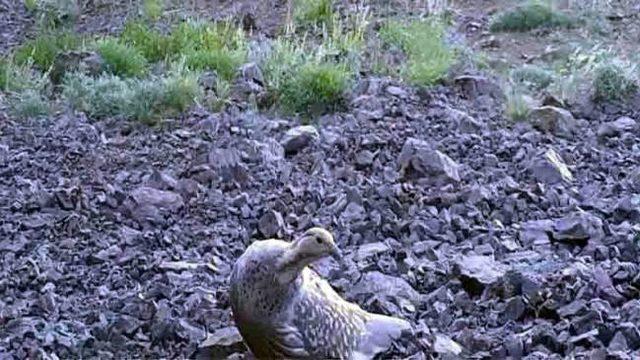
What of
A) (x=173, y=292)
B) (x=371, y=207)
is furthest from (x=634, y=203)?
(x=173, y=292)

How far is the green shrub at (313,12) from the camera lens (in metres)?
9.30

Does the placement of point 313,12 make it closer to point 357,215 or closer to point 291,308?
point 357,215

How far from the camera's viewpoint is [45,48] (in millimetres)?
8680

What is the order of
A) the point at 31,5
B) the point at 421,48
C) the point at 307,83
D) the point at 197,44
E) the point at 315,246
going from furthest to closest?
the point at 31,5, the point at 197,44, the point at 421,48, the point at 307,83, the point at 315,246

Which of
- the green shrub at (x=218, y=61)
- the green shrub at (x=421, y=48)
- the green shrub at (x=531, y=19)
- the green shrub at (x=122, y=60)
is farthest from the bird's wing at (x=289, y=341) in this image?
the green shrub at (x=531, y=19)

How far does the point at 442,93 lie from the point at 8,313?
3778 mm

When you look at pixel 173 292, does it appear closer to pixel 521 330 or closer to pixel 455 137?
pixel 521 330

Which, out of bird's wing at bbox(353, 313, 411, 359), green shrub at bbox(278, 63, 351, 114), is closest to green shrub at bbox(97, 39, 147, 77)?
green shrub at bbox(278, 63, 351, 114)

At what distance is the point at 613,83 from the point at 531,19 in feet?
6.59

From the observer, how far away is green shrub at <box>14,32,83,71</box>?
27.7ft

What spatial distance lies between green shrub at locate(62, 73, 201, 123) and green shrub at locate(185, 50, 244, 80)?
432 millimetres

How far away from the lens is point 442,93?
752 centimetres

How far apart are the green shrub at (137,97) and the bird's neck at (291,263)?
379 cm

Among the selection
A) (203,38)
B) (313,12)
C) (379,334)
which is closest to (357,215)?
(379,334)
